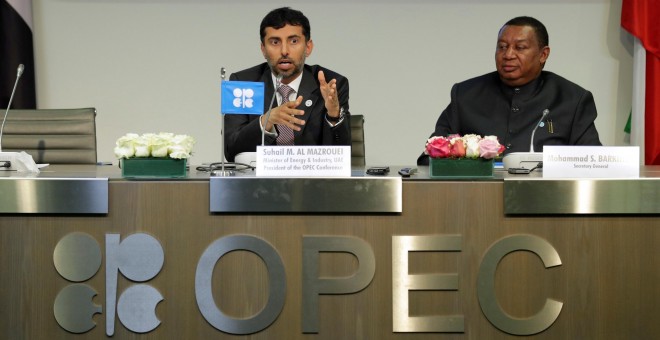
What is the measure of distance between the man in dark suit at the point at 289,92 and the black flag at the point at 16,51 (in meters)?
1.89

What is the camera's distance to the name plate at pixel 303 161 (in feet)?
6.56

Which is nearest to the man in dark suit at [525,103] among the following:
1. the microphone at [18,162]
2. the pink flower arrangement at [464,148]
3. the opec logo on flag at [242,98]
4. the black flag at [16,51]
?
the pink flower arrangement at [464,148]

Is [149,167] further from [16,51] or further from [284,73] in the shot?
[16,51]

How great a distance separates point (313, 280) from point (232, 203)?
27 cm

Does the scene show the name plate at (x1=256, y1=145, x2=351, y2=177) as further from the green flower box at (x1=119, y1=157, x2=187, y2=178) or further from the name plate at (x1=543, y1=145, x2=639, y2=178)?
the name plate at (x1=543, y1=145, x2=639, y2=178)

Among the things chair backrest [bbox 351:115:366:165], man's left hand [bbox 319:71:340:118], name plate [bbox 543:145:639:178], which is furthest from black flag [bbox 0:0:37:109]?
name plate [bbox 543:145:639:178]

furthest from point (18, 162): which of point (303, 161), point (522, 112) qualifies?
point (522, 112)

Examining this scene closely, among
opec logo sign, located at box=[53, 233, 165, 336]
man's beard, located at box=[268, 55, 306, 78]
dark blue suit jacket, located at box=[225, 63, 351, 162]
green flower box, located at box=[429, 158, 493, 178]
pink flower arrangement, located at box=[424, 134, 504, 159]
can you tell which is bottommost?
opec logo sign, located at box=[53, 233, 165, 336]

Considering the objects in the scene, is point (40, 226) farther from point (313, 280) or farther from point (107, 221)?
point (313, 280)

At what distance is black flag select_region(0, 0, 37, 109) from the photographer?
442 cm

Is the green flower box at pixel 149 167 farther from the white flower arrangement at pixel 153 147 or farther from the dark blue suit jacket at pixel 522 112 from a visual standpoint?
the dark blue suit jacket at pixel 522 112

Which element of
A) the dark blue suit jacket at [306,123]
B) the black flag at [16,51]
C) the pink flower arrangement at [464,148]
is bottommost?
the pink flower arrangement at [464,148]

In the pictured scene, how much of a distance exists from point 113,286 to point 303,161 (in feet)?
1.82

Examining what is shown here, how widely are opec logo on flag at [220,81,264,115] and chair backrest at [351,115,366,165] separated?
1338 millimetres
